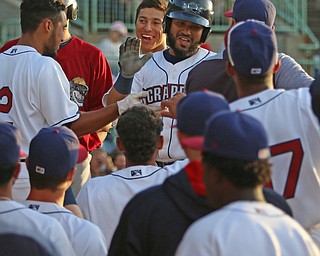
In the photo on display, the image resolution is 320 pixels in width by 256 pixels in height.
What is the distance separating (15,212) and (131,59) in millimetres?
2447

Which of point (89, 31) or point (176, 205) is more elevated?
point (176, 205)

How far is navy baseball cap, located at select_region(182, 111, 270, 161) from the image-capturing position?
339cm

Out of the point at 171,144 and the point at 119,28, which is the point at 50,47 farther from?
the point at 119,28

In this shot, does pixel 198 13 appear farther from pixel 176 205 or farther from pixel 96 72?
pixel 176 205

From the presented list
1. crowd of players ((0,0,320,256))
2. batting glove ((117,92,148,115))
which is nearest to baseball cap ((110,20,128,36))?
crowd of players ((0,0,320,256))

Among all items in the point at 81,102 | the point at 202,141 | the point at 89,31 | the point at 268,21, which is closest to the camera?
the point at 202,141

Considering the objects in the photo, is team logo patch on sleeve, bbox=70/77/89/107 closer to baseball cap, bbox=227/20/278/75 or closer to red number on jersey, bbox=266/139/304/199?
baseball cap, bbox=227/20/278/75

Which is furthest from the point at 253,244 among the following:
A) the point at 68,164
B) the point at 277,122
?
the point at 68,164

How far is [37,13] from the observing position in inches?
247

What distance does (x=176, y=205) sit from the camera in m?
3.75

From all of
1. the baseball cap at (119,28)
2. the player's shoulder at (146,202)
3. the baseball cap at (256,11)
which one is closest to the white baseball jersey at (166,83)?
the baseball cap at (256,11)

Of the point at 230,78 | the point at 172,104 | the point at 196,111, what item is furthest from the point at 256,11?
the point at 196,111

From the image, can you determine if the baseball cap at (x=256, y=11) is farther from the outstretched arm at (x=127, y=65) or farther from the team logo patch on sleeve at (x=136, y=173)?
the team logo patch on sleeve at (x=136, y=173)

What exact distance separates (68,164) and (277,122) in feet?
3.55
